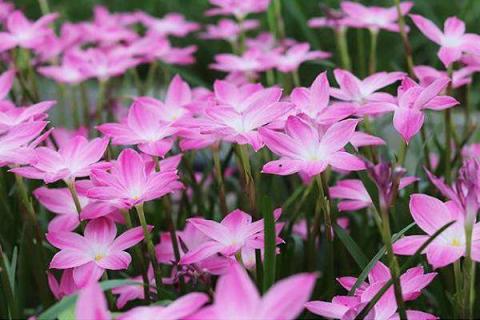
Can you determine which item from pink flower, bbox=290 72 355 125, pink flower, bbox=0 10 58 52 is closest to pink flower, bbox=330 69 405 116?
pink flower, bbox=290 72 355 125

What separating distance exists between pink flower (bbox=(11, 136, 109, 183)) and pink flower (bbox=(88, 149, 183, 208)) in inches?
1.6

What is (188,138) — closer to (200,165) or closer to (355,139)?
(355,139)

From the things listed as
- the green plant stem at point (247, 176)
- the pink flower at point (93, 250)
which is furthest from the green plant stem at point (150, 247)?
the green plant stem at point (247, 176)

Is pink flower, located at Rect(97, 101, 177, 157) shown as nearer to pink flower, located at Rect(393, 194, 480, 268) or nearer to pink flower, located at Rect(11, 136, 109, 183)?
pink flower, located at Rect(11, 136, 109, 183)

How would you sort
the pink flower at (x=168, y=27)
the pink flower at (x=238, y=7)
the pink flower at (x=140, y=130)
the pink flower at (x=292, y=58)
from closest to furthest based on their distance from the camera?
the pink flower at (x=140, y=130), the pink flower at (x=292, y=58), the pink flower at (x=238, y=7), the pink flower at (x=168, y=27)

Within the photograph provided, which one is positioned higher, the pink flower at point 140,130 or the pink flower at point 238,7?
the pink flower at point 238,7

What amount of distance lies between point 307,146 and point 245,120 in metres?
0.08

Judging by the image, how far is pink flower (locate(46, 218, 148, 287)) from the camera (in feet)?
2.33

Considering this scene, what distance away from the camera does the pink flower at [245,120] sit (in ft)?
2.38

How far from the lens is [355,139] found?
82 centimetres

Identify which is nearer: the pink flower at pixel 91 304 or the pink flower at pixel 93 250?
the pink flower at pixel 91 304

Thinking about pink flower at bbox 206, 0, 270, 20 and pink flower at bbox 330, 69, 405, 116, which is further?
pink flower at bbox 206, 0, 270, 20

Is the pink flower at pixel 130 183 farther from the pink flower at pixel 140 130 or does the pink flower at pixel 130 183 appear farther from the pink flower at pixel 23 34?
the pink flower at pixel 23 34

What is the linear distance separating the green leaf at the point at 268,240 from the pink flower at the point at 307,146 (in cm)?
5
